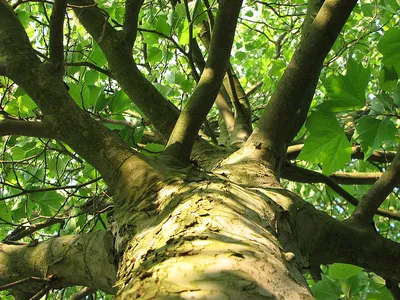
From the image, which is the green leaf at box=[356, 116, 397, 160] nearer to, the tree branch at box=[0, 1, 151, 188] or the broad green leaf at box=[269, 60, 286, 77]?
the tree branch at box=[0, 1, 151, 188]

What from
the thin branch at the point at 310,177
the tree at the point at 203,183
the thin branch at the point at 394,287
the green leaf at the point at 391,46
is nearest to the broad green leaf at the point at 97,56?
the tree at the point at 203,183

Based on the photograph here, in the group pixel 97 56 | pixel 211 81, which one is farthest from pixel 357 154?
pixel 97 56

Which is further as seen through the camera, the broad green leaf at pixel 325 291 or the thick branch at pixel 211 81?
the broad green leaf at pixel 325 291

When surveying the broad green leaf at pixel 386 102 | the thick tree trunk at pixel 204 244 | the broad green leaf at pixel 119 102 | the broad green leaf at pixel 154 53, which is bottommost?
the thick tree trunk at pixel 204 244

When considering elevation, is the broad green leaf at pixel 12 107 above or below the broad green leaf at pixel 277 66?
below

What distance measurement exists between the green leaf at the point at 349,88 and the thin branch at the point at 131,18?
3.44 feet

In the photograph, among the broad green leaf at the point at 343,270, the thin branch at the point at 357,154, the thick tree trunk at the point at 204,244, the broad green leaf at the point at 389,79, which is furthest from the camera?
the thin branch at the point at 357,154

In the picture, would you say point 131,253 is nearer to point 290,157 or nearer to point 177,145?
point 177,145

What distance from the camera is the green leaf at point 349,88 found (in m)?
1.52

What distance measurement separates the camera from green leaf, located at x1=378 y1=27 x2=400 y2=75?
158cm

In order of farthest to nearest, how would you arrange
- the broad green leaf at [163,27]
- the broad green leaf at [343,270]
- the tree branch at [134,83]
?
the broad green leaf at [163,27], the tree branch at [134,83], the broad green leaf at [343,270]

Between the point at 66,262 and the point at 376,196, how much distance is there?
3.66ft

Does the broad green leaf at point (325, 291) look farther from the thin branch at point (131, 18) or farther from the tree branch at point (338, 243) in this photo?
the thin branch at point (131, 18)

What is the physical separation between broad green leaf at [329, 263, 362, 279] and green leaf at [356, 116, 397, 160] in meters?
0.53
